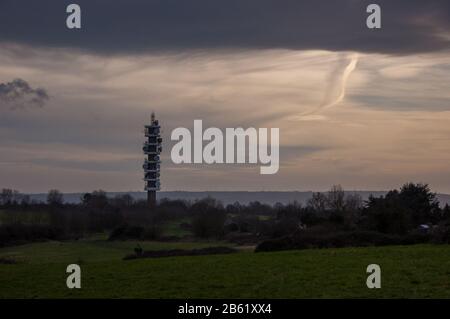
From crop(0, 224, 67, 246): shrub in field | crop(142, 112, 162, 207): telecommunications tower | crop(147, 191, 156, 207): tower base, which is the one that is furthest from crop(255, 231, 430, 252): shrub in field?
crop(142, 112, 162, 207): telecommunications tower

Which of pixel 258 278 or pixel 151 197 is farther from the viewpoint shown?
pixel 151 197

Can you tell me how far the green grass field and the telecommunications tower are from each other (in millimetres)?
122159

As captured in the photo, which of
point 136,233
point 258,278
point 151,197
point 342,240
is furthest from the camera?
point 151,197

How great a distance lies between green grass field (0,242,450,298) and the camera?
23.2 m

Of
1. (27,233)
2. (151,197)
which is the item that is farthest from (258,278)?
(151,197)

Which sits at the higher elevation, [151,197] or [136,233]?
[151,197]

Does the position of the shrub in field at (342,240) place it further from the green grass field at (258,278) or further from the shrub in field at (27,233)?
the shrub in field at (27,233)

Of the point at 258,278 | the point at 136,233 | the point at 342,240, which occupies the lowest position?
the point at 136,233

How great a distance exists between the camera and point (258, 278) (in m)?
27.6

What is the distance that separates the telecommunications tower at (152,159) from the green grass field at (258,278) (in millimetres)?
122159

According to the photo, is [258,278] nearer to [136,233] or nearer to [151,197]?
[136,233]

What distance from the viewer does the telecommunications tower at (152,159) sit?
162 metres

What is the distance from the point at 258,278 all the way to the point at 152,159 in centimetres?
13906
